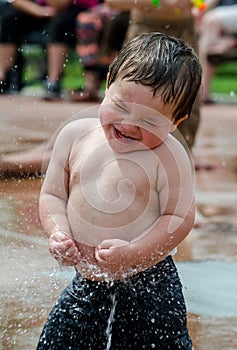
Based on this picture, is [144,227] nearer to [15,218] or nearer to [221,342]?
[221,342]

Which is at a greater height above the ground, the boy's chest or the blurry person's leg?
the boy's chest

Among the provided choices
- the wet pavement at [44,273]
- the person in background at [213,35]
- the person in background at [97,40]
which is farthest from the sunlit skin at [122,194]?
the person in background at [213,35]

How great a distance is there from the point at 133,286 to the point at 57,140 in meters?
0.45

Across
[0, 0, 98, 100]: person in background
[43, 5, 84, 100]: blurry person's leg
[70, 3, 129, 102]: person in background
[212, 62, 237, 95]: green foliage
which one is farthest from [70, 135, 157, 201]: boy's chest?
[212, 62, 237, 95]: green foliage

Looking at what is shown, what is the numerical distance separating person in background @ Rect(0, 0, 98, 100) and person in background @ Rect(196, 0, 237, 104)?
146 cm

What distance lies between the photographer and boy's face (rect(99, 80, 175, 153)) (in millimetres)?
2209

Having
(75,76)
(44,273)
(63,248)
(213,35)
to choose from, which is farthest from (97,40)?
(63,248)

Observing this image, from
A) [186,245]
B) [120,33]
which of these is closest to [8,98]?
[120,33]

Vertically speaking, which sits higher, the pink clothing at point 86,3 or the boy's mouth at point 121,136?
the boy's mouth at point 121,136

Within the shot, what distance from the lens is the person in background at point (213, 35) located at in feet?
34.9

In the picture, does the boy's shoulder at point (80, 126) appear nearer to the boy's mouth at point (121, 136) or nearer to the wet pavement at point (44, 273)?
the boy's mouth at point (121, 136)

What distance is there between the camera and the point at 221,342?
2.78 meters

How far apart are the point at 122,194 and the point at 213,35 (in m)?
8.79

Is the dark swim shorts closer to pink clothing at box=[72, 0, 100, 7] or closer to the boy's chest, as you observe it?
the boy's chest
